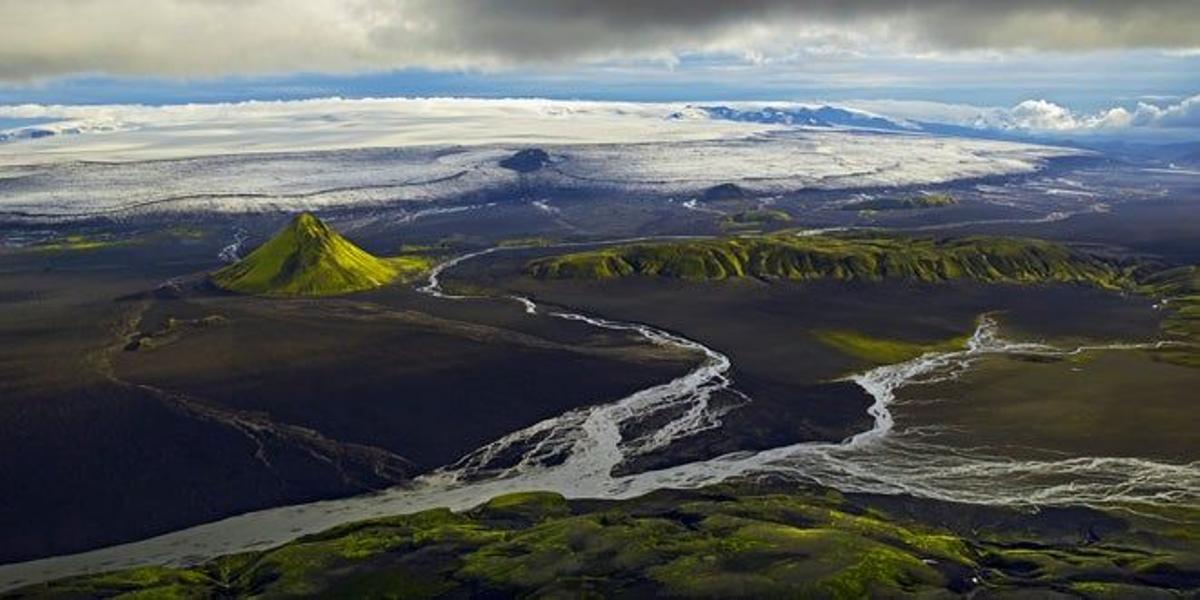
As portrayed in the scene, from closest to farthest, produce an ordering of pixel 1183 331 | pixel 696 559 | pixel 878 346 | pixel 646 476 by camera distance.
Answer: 1. pixel 696 559
2. pixel 646 476
3. pixel 878 346
4. pixel 1183 331

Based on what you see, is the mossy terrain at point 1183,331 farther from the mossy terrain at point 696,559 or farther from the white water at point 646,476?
the mossy terrain at point 696,559

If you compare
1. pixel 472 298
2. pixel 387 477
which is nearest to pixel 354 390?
pixel 387 477

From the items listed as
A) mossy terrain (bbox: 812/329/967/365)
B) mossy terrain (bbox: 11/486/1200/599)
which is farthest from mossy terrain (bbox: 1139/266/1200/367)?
mossy terrain (bbox: 11/486/1200/599)

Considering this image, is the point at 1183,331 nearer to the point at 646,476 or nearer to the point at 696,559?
the point at 646,476

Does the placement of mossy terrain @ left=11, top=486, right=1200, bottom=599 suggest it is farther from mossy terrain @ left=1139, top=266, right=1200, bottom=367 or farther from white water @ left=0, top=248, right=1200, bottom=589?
mossy terrain @ left=1139, top=266, right=1200, bottom=367

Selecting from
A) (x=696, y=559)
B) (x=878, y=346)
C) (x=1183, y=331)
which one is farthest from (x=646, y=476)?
(x=1183, y=331)

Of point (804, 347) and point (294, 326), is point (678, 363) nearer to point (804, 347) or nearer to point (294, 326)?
point (804, 347)

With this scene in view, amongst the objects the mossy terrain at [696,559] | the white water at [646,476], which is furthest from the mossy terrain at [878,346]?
the mossy terrain at [696,559]
